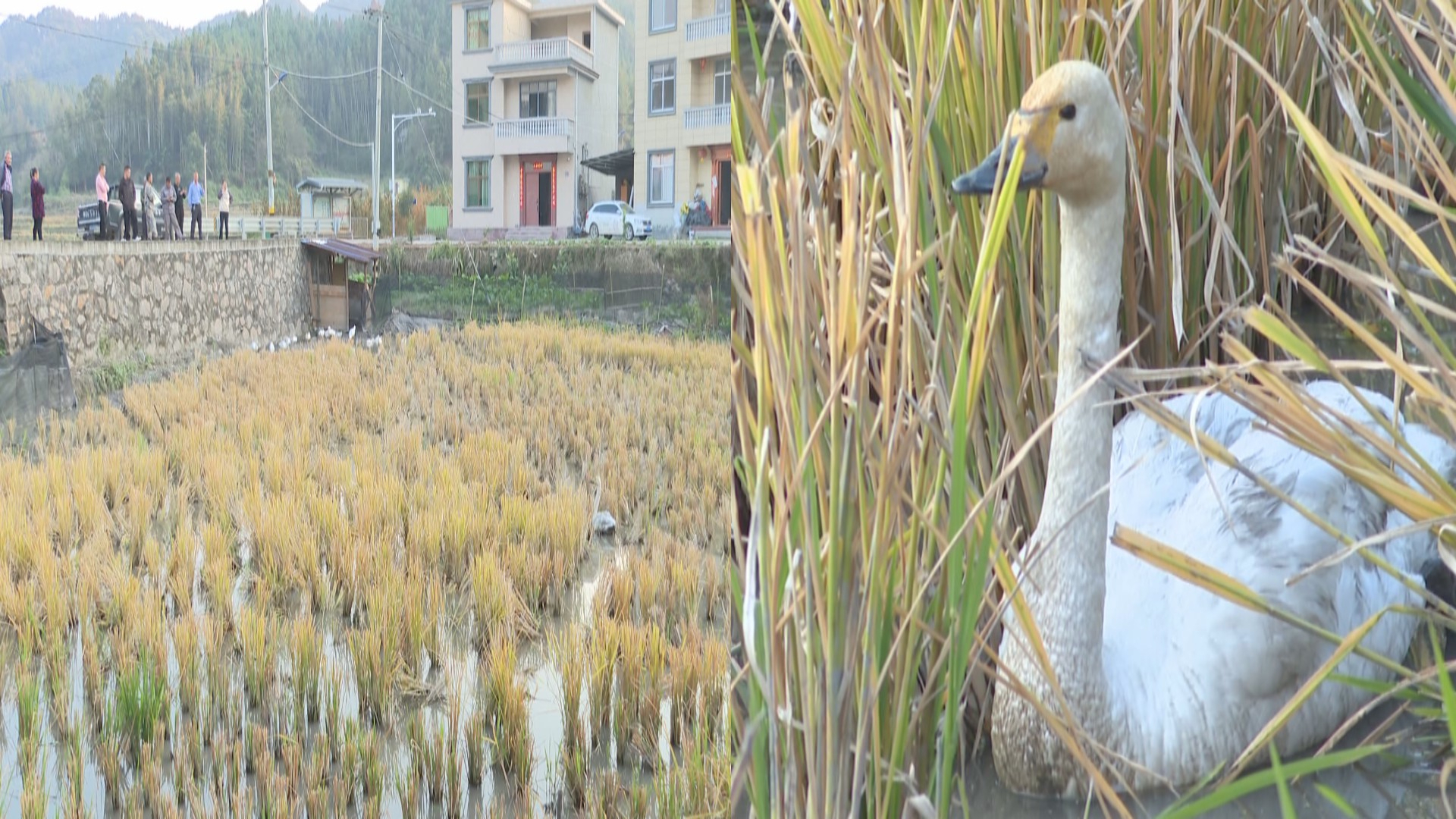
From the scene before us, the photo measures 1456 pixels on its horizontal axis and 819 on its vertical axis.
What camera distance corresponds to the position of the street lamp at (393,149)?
4.97 ft

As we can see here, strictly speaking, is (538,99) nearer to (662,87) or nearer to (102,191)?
(662,87)

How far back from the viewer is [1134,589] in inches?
17.3

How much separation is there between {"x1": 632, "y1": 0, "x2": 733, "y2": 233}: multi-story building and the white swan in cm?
111

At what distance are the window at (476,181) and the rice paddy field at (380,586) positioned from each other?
223 mm

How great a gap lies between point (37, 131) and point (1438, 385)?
1658 millimetres

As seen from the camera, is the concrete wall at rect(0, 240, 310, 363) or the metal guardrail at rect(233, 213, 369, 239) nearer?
the concrete wall at rect(0, 240, 310, 363)

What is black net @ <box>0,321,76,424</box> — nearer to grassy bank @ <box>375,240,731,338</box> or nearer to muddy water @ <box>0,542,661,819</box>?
muddy water @ <box>0,542,661,819</box>

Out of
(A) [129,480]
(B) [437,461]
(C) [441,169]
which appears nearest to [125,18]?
(C) [441,169]

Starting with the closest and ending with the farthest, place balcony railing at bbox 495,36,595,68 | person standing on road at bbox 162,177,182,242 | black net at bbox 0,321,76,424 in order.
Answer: black net at bbox 0,321,76,424 → person standing on road at bbox 162,177,182,242 → balcony railing at bbox 495,36,595,68

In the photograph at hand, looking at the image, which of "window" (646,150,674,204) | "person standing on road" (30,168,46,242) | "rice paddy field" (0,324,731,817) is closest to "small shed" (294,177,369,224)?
"rice paddy field" (0,324,731,817)

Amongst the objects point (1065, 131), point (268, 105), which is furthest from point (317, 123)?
point (1065, 131)

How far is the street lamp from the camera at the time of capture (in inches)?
59.6

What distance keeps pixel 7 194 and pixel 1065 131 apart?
1.47 metres

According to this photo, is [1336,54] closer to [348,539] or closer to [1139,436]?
[1139,436]
